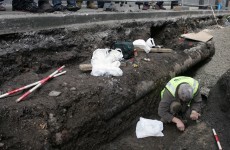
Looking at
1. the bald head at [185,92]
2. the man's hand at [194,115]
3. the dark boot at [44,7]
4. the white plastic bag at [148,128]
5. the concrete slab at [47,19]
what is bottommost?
the white plastic bag at [148,128]

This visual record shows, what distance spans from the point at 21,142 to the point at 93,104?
1.05 meters

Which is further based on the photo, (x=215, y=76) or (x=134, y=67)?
(x=215, y=76)

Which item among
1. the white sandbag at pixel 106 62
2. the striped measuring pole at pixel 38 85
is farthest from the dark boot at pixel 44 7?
the striped measuring pole at pixel 38 85

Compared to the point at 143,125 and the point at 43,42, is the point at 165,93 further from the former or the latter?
the point at 43,42

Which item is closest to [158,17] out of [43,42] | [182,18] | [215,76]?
[182,18]

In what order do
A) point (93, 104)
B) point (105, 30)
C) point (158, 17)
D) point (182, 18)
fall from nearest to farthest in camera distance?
point (93, 104) → point (105, 30) → point (158, 17) → point (182, 18)

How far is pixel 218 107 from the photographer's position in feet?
14.9

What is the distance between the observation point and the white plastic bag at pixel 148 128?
13.3 feet

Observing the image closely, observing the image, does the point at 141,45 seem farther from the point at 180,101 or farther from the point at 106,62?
the point at 180,101

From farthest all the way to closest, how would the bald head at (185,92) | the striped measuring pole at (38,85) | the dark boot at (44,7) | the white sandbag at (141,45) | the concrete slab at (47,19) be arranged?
the white sandbag at (141,45) → the dark boot at (44,7) → the bald head at (185,92) → the concrete slab at (47,19) → the striped measuring pole at (38,85)

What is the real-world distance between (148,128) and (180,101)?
0.68 metres

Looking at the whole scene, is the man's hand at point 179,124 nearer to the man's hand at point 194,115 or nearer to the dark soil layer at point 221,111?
the man's hand at point 194,115

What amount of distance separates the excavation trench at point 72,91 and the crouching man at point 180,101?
38 cm

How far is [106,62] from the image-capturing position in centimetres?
441
